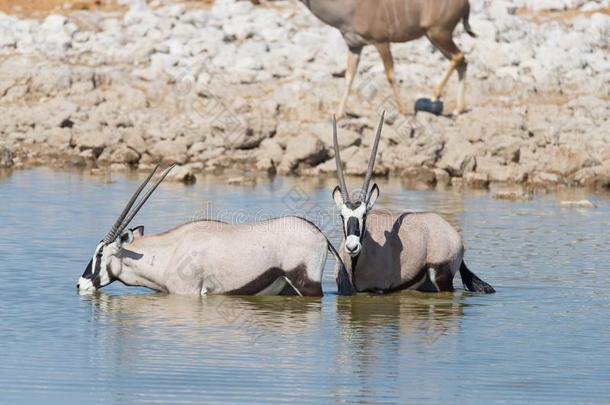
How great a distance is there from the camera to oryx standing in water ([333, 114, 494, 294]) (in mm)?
11367

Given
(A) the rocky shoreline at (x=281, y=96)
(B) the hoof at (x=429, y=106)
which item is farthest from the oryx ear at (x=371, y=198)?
(B) the hoof at (x=429, y=106)

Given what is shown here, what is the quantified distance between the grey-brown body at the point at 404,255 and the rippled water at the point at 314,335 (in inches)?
6.7

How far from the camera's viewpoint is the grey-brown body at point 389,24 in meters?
21.7

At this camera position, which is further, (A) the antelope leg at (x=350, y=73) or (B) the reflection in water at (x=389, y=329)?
(A) the antelope leg at (x=350, y=73)

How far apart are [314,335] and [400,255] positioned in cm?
195

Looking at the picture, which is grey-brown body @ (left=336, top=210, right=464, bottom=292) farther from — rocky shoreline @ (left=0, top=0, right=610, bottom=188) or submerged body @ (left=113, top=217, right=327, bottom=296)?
rocky shoreline @ (left=0, top=0, right=610, bottom=188)

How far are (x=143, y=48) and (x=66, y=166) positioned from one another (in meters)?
4.51

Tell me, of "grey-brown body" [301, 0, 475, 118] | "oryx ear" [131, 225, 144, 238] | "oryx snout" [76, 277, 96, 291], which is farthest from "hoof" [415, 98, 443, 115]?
"oryx snout" [76, 277, 96, 291]

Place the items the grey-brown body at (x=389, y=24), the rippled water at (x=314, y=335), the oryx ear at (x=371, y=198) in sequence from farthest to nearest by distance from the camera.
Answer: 1. the grey-brown body at (x=389, y=24)
2. the oryx ear at (x=371, y=198)
3. the rippled water at (x=314, y=335)

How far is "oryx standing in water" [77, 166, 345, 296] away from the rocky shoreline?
8.14m

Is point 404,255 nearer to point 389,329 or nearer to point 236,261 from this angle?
point 236,261

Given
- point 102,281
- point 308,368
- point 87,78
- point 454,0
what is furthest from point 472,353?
point 87,78

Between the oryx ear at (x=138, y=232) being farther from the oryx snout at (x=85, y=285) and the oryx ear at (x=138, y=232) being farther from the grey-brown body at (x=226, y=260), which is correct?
the oryx snout at (x=85, y=285)

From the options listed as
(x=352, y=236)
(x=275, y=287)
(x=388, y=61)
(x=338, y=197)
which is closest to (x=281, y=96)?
(x=388, y=61)
